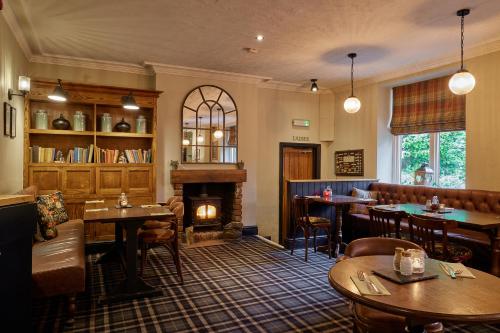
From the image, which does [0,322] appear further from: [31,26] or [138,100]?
[138,100]

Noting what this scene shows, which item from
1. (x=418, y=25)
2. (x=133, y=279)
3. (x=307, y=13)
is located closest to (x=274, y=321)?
(x=133, y=279)

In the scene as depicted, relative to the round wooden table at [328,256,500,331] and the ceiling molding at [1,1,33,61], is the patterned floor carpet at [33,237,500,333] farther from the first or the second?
the ceiling molding at [1,1,33,61]

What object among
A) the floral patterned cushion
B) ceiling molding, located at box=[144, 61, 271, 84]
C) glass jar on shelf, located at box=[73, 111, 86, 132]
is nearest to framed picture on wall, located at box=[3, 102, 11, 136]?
the floral patterned cushion

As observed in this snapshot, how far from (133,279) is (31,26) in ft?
10.7

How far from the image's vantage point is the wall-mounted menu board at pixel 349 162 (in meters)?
6.82

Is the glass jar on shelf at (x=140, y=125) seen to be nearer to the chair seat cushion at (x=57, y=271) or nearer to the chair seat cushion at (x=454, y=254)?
the chair seat cushion at (x=57, y=271)

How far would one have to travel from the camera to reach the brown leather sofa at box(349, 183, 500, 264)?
4.23 metres

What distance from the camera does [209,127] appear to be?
6148 millimetres

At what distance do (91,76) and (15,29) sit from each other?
153 centimetres

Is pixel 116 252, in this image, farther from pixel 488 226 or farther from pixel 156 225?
pixel 488 226

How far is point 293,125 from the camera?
7.33 m

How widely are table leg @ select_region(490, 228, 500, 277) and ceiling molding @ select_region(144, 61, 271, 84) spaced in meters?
4.48

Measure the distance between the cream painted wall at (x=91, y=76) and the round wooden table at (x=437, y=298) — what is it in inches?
199

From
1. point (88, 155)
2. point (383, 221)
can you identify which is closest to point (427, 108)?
point (383, 221)
